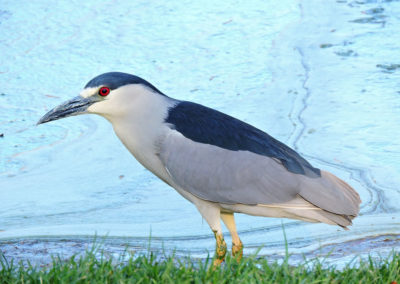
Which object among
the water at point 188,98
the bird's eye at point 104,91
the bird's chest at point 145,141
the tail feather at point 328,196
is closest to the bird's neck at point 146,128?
the bird's chest at point 145,141

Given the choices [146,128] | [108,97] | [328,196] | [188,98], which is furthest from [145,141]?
[188,98]

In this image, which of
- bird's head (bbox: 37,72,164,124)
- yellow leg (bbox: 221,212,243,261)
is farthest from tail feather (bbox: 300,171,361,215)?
bird's head (bbox: 37,72,164,124)

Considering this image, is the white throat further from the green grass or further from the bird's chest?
the green grass

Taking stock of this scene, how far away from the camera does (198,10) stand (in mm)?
9891

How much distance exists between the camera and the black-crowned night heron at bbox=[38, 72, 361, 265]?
177 inches

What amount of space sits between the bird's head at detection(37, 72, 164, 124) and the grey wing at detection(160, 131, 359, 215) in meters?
0.28

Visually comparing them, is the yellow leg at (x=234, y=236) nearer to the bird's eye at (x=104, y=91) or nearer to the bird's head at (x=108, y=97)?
the bird's head at (x=108, y=97)

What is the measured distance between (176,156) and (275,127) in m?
2.96

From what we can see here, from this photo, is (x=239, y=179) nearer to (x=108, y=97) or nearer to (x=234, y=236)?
(x=234, y=236)

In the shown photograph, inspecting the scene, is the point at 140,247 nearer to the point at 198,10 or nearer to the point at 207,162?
the point at 207,162

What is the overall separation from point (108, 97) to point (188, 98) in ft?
10.9

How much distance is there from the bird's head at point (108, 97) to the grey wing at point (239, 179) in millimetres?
277

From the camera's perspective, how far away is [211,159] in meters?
4.58

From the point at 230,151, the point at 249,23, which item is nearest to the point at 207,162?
the point at 230,151
